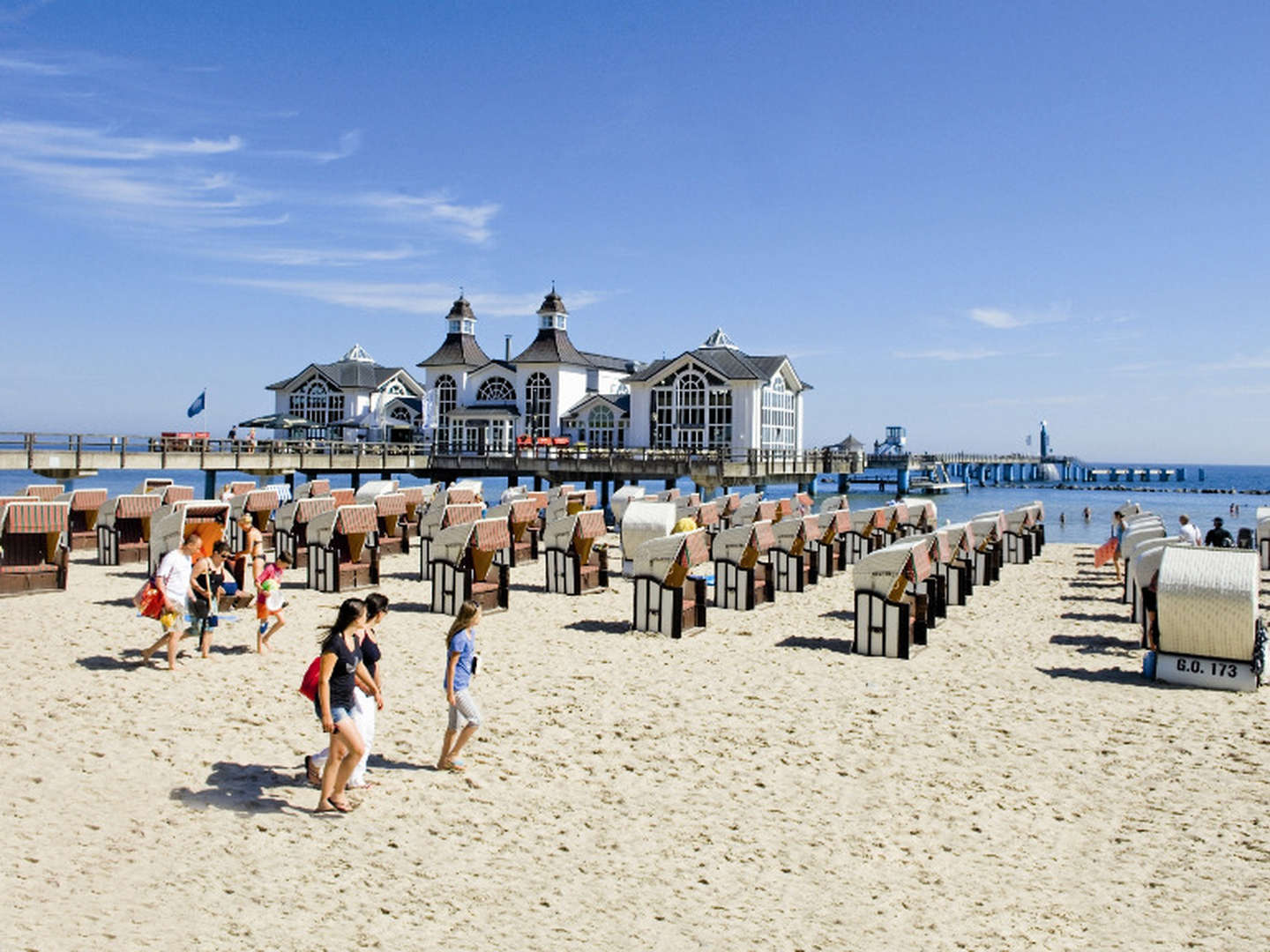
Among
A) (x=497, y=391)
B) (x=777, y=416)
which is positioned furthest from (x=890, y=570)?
(x=497, y=391)

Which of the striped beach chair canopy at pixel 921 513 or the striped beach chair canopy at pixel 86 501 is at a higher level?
the striped beach chair canopy at pixel 86 501

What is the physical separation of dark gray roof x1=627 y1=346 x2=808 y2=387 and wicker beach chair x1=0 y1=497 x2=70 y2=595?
37.7 metres

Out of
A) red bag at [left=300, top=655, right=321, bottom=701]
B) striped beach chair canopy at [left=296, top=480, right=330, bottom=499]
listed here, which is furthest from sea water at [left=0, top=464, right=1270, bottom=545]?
red bag at [left=300, top=655, right=321, bottom=701]

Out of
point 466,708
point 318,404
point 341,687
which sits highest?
point 318,404

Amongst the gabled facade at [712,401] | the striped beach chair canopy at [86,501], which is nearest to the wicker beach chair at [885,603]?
the striped beach chair canopy at [86,501]

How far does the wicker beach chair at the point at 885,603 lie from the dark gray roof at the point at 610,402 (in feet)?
139

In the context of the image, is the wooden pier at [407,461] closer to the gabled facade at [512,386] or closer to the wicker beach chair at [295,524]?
the gabled facade at [512,386]

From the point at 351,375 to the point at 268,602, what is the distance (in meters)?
51.5

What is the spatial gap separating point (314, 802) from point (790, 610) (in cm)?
1009

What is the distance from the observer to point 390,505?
22.1 m

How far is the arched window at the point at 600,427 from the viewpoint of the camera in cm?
5588

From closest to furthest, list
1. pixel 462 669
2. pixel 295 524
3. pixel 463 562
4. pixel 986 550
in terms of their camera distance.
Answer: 1. pixel 462 669
2. pixel 463 562
3. pixel 295 524
4. pixel 986 550

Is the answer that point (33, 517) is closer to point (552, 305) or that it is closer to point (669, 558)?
point (669, 558)

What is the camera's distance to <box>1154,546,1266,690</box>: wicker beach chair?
10875mm
